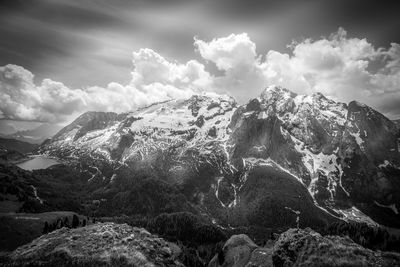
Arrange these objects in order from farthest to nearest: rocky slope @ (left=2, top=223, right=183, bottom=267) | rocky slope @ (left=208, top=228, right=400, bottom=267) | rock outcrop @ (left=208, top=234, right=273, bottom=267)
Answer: rock outcrop @ (left=208, top=234, right=273, bottom=267) < rocky slope @ (left=2, top=223, right=183, bottom=267) < rocky slope @ (left=208, top=228, right=400, bottom=267)

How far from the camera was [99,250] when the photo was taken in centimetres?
5003

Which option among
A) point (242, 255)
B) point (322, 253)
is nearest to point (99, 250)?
point (322, 253)

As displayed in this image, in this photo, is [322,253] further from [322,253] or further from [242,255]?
[242,255]

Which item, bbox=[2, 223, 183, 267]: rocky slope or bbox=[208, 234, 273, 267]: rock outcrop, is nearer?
bbox=[2, 223, 183, 267]: rocky slope

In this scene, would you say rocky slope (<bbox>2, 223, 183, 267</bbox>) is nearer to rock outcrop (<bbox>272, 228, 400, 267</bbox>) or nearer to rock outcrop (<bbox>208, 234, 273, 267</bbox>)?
rock outcrop (<bbox>272, 228, 400, 267</bbox>)

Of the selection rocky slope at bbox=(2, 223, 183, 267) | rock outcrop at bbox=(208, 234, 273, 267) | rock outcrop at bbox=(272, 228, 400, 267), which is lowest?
rock outcrop at bbox=(208, 234, 273, 267)

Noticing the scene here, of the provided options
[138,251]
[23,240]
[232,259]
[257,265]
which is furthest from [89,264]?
[23,240]

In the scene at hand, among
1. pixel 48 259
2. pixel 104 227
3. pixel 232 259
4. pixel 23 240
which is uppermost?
pixel 104 227

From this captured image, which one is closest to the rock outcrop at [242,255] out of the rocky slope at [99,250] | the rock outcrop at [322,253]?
the rock outcrop at [322,253]

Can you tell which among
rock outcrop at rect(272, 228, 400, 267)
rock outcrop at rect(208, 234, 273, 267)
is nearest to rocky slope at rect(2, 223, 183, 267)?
rock outcrop at rect(272, 228, 400, 267)

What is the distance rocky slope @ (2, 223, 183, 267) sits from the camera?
158 ft

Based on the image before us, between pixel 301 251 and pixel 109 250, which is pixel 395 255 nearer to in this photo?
pixel 301 251

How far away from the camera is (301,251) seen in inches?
2020

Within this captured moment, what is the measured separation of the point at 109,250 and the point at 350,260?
3309 cm
